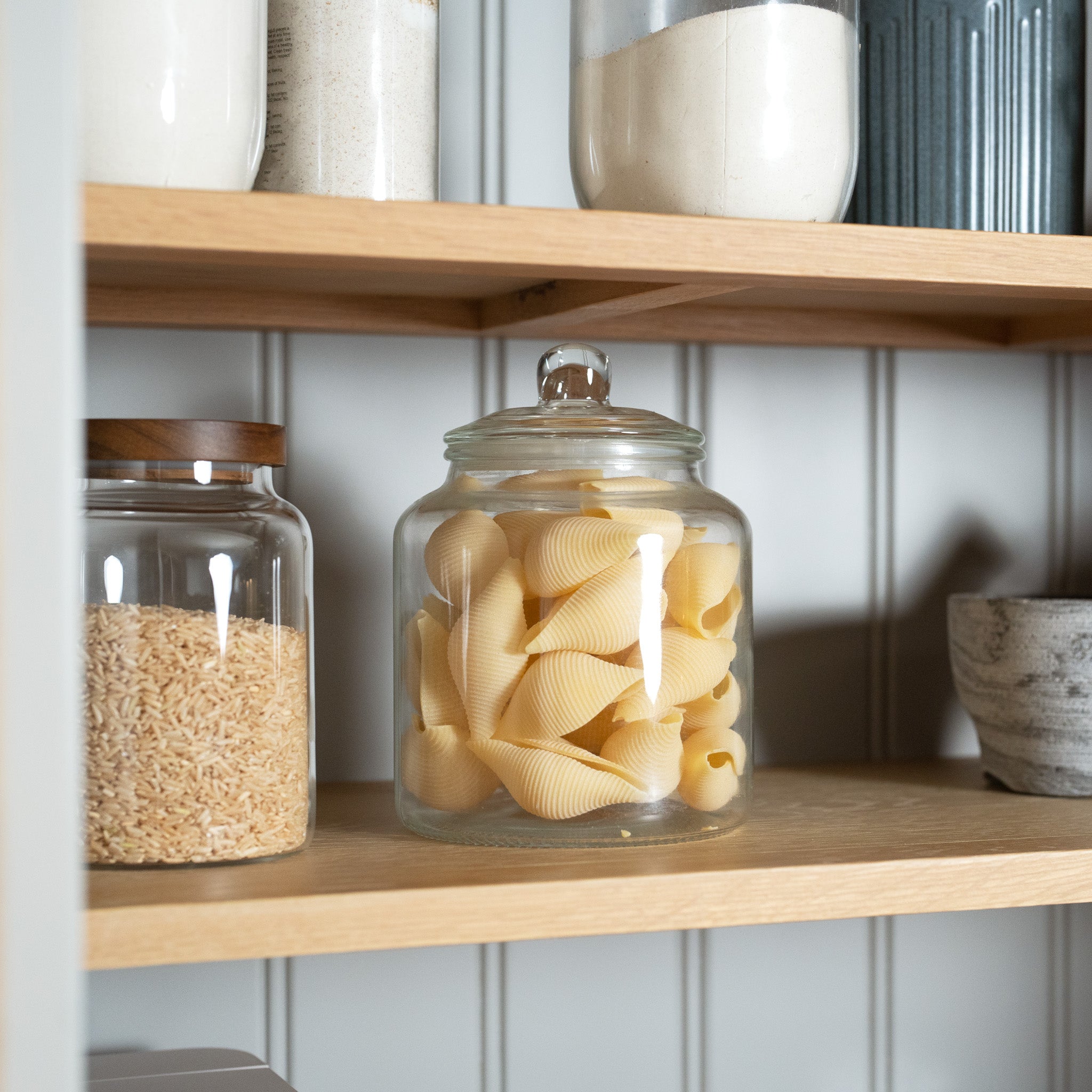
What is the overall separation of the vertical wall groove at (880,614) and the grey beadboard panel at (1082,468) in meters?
0.14

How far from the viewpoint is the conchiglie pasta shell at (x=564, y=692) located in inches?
23.7

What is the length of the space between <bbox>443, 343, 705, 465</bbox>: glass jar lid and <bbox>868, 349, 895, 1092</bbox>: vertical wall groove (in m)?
0.27

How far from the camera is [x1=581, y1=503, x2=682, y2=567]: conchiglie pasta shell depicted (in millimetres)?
619

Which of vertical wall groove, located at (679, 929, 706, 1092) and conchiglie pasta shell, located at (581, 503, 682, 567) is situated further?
vertical wall groove, located at (679, 929, 706, 1092)

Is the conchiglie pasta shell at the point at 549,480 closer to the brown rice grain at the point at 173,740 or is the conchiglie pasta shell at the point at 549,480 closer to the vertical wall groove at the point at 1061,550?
the brown rice grain at the point at 173,740

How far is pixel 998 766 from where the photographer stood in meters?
0.78

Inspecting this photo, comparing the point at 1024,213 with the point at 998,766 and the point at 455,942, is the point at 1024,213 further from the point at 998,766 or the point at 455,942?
the point at 455,942

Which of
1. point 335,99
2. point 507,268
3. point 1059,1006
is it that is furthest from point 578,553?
point 1059,1006

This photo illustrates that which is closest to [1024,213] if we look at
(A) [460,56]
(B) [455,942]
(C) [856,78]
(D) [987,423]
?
(C) [856,78]

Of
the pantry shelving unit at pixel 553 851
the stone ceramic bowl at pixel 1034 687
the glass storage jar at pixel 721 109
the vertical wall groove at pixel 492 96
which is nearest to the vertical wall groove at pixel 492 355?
the vertical wall groove at pixel 492 96

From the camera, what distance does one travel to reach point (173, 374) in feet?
2.61

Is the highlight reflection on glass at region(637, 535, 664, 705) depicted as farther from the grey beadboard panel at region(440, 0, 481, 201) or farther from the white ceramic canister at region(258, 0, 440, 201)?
the grey beadboard panel at region(440, 0, 481, 201)

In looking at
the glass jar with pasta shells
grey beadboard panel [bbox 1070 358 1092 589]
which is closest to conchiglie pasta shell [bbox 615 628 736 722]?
the glass jar with pasta shells

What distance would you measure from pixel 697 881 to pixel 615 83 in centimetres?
36
